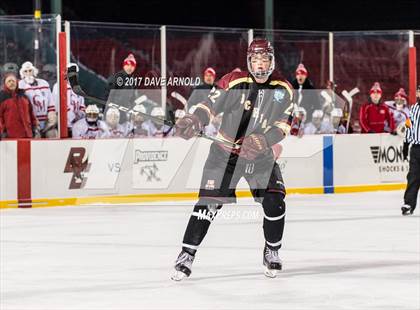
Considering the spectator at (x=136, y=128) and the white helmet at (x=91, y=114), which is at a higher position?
the white helmet at (x=91, y=114)

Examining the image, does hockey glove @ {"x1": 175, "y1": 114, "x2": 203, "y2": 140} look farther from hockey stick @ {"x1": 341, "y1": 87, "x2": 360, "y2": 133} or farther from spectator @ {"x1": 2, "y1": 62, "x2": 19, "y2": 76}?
hockey stick @ {"x1": 341, "y1": 87, "x2": 360, "y2": 133}

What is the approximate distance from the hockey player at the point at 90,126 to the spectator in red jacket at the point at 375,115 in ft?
12.6

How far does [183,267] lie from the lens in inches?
303

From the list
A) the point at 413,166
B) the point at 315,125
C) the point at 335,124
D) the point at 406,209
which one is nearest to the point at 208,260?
the point at 406,209

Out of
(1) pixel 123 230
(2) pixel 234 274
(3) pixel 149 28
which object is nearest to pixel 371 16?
(3) pixel 149 28

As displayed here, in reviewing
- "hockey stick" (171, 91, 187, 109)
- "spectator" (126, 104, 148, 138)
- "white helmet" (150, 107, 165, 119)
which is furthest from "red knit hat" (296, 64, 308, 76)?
"spectator" (126, 104, 148, 138)

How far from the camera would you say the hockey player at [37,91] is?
529 inches

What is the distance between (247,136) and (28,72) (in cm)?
627

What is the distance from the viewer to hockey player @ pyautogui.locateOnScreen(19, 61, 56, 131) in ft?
44.1

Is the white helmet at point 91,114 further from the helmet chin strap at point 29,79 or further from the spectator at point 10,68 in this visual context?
the spectator at point 10,68

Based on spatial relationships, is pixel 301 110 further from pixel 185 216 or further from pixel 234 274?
pixel 234 274

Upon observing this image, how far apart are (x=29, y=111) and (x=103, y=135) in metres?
1.03

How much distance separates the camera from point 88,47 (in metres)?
13.8

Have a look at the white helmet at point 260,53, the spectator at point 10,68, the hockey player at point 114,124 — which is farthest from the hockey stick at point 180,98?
the white helmet at point 260,53
